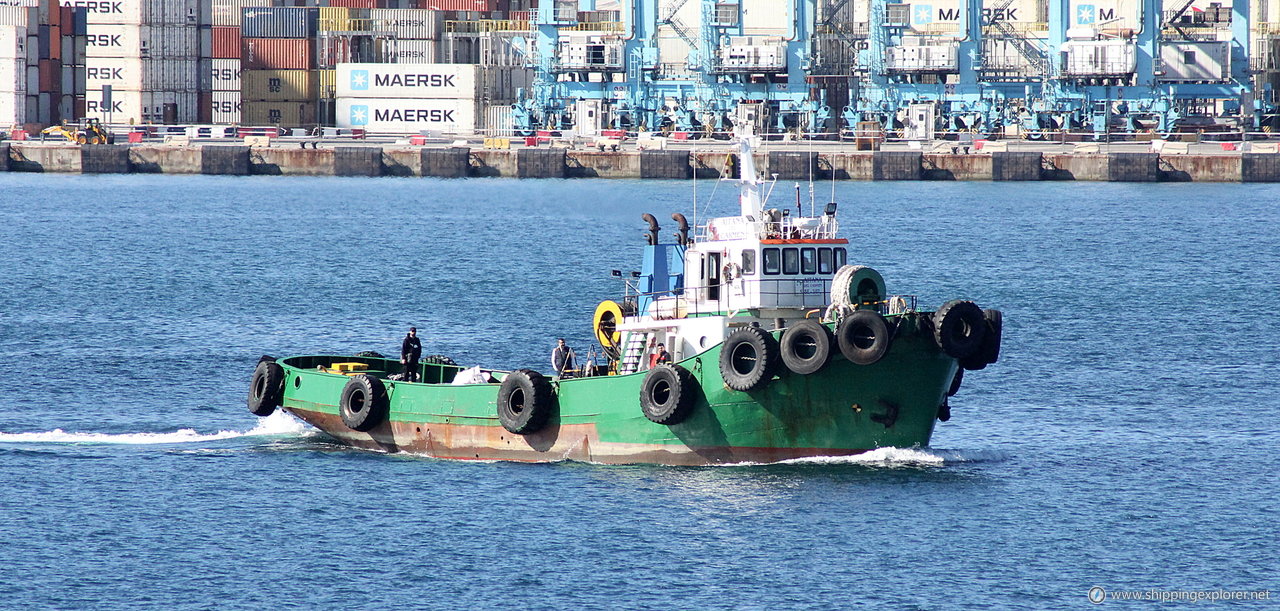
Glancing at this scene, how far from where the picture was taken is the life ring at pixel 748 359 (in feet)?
91.0

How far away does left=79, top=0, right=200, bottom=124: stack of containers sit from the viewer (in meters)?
125

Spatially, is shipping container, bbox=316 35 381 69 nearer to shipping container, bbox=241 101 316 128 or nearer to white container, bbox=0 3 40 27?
shipping container, bbox=241 101 316 128

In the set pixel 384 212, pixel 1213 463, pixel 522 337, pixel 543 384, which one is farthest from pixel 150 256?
pixel 1213 463

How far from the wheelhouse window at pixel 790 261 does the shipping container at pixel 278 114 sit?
104m

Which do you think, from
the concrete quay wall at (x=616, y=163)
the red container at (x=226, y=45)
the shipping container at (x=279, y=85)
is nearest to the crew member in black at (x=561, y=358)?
the concrete quay wall at (x=616, y=163)

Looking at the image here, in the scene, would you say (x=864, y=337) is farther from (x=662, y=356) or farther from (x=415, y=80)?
(x=415, y=80)

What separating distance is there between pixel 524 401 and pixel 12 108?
341 ft

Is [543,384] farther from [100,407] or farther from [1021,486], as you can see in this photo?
[100,407]

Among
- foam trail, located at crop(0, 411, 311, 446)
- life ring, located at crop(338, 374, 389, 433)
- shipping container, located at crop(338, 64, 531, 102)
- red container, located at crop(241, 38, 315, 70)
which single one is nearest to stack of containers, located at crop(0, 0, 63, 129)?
red container, located at crop(241, 38, 315, 70)

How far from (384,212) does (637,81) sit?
107ft

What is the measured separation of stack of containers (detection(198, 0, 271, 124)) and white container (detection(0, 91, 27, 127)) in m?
12.2

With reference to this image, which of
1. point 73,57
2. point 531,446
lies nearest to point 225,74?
point 73,57

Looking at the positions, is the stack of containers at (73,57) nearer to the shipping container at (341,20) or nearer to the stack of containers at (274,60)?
the stack of containers at (274,60)

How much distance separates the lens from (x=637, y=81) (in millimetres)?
117625
